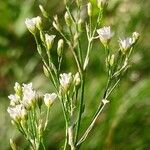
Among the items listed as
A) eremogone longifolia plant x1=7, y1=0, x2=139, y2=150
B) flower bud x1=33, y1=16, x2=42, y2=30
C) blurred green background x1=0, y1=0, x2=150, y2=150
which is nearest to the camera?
eremogone longifolia plant x1=7, y1=0, x2=139, y2=150

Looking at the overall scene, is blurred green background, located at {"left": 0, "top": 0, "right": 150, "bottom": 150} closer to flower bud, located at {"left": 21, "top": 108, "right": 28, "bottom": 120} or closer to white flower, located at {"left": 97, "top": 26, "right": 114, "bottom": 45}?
white flower, located at {"left": 97, "top": 26, "right": 114, "bottom": 45}

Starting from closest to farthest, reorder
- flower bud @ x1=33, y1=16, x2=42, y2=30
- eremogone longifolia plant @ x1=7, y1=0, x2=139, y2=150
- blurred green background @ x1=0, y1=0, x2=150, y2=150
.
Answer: eremogone longifolia plant @ x1=7, y1=0, x2=139, y2=150 → flower bud @ x1=33, y1=16, x2=42, y2=30 → blurred green background @ x1=0, y1=0, x2=150, y2=150

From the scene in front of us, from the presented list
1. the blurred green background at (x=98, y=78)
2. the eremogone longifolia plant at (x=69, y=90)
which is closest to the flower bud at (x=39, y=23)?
the eremogone longifolia plant at (x=69, y=90)

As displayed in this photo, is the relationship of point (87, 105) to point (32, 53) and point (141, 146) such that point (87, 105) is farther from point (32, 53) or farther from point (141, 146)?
point (32, 53)

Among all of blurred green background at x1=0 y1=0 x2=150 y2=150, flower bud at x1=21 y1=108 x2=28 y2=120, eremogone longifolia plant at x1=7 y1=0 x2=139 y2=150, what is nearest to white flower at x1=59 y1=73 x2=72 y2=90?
eremogone longifolia plant at x1=7 y1=0 x2=139 y2=150

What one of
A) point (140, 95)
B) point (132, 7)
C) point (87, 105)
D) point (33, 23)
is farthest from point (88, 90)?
point (33, 23)

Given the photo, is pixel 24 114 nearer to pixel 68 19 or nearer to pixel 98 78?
Answer: pixel 68 19

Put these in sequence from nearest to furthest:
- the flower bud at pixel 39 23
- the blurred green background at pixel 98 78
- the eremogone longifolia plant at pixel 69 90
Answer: the eremogone longifolia plant at pixel 69 90 < the flower bud at pixel 39 23 < the blurred green background at pixel 98 78

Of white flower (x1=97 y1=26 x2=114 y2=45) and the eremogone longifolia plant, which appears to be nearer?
the eremogone longifolia plant

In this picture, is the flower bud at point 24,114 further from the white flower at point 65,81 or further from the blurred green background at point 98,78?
the blurred green background at point 98,78

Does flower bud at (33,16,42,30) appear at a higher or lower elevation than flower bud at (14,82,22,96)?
higher
